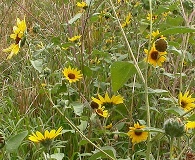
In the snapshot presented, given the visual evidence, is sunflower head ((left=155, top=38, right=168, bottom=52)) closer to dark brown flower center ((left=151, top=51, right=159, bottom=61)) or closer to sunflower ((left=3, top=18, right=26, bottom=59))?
dark brown flower center ((left=151, top=51, right=159, bottom=61))

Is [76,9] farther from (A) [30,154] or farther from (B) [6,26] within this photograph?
(A) [30,154]

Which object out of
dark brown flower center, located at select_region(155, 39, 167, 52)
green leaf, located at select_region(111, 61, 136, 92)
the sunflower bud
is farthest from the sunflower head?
the sunflower bud

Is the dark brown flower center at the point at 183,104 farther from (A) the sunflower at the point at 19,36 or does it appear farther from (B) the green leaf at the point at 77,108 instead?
(A) the sunflower at the point at 19,36

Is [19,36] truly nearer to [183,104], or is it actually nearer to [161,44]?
[161,44]

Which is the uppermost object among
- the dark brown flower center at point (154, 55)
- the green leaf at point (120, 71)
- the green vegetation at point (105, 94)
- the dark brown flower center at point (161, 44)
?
the dark brown flower center at point (161, 44)

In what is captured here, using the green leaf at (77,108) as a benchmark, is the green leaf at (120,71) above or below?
above

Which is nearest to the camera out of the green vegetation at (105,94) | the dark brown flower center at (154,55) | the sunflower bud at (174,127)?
the sunflower bud at (174,127)

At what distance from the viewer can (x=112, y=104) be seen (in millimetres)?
1106

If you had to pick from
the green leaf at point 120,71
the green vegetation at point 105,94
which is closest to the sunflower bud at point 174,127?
the green vegetation at point 105,94

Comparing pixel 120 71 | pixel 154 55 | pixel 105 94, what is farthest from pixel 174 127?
pixel 105 94

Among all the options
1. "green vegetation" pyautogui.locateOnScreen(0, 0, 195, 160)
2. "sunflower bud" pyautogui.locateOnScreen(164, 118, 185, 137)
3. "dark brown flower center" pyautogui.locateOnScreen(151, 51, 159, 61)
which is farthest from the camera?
"dark brown flower center" pyautogui.locateOnScreen(151, 51, 159, 61)

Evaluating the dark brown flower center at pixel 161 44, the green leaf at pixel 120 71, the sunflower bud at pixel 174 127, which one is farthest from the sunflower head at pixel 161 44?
the sunflower bud at pixel 174 127

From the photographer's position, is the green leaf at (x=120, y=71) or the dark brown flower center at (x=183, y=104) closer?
the green leaf at (x=120, y=71)

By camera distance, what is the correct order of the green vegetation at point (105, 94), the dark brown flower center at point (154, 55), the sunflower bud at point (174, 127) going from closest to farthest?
1. the sunflower bud at point (174, 127)
2. the green vegetation at point (105, 94)
3. the dark brown flower center at point (154, 55)
